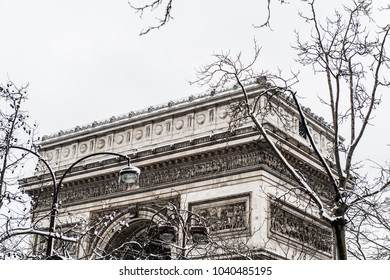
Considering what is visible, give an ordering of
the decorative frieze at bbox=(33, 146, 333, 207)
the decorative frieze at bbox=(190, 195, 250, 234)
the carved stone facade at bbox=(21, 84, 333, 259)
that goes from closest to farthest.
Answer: the carved stone facade at bbox=(21, 84, 333, 259), the decorative frieze at bbox=(190, 195, 250, 234), the decorative frieze at bbox=(33, 146, 333, 207)

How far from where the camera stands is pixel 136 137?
22.0m

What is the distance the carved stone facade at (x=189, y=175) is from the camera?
59.4 feet

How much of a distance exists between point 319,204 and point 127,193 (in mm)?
15761

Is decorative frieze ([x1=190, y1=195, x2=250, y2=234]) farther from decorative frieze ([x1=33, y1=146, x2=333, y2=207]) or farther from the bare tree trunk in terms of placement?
the bare tree trunk

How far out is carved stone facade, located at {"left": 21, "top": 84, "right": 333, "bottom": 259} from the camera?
18.1 metres

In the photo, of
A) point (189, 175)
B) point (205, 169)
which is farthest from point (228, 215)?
point (189, 175)

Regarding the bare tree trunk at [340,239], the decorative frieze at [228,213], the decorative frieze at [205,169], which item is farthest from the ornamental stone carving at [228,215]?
the bare tree trunk at [340,239]

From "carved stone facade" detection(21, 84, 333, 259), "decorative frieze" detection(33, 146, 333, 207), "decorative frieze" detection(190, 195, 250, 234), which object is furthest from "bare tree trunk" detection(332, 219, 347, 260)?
"decorative frieze" detection(190, 195, 250, 234)

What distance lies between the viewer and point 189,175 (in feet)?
66.1

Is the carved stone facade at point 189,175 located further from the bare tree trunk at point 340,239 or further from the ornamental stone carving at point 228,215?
the bare tree trunk at point 340,239

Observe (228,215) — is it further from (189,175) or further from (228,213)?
(189,175)

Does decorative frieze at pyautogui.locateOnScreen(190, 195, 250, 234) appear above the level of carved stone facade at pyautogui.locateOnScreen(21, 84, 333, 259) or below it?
below
